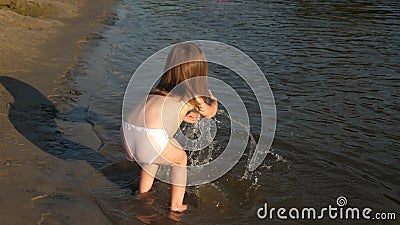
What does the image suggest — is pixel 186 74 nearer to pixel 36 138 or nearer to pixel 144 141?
pixel 144 141

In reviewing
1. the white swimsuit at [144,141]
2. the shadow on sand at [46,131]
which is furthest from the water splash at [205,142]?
the white swimsuit at [144,141]

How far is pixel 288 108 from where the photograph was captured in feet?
24.3

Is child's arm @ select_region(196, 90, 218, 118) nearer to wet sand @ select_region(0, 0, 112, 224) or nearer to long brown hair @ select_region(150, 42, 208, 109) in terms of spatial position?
long brown hair @ select_region(150, 42, 208, 109)

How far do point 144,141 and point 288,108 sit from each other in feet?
12.2

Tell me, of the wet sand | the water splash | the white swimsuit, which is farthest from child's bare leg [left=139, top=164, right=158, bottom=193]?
the water splash

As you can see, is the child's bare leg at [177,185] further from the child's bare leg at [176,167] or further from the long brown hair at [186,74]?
the long brown hair at [186,74]

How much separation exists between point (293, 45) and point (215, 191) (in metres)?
7.46

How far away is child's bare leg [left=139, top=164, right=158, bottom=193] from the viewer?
441cm

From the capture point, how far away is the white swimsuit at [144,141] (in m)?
4.07

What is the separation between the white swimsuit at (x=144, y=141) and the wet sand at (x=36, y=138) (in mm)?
590

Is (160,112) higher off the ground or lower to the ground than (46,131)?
higher

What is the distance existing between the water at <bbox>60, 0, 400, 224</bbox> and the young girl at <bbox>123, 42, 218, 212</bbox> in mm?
581

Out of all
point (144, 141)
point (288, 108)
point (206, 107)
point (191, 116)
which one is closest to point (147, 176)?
point (144, 141)

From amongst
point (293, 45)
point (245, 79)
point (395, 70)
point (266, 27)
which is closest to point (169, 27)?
point (266, 27)
